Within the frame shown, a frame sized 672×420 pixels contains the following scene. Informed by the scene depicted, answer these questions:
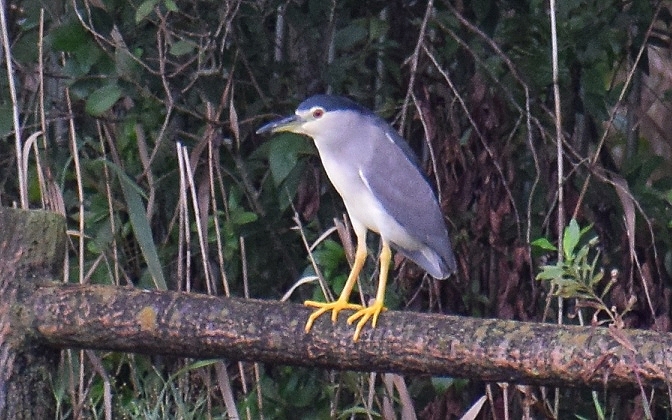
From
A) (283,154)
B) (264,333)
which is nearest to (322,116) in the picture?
(283,154)

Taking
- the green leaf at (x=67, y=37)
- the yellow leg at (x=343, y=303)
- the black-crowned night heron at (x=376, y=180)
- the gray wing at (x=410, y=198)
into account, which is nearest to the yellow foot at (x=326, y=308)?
the yellow leg at (x=343, y=303)

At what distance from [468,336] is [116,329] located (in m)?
0.62

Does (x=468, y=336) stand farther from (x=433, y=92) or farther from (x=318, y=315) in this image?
(x=433, y=92)

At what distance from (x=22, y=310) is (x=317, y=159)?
4.72 ft

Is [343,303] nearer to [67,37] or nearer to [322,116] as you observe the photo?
[322,116]

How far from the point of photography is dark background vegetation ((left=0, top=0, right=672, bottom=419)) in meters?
2.94

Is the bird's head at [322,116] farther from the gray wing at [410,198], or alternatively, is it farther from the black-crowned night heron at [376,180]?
the gray wing at [410,198]

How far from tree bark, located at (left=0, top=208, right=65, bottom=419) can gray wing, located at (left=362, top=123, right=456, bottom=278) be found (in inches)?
39.5

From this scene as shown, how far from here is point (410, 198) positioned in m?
2.87

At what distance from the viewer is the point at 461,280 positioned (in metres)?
3.13

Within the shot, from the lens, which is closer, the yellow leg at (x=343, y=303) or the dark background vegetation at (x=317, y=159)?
the yellow leg at (x=343, y=303)

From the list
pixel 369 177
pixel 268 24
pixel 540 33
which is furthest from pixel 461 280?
pixel 268 24

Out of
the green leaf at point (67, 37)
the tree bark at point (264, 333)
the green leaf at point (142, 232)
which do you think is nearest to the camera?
the tree bark at point (264, 333)

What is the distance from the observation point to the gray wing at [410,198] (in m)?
2.78
